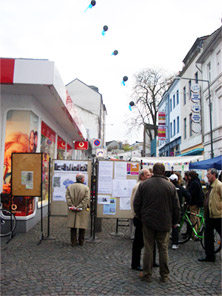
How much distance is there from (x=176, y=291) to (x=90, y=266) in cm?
166

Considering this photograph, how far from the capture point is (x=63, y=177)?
7547 mm

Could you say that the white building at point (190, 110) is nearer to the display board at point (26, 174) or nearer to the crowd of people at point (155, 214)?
the crowd of people at point (155, 214)

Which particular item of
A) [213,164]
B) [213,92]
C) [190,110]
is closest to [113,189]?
[213,164]

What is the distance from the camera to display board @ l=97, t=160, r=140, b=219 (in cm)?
731

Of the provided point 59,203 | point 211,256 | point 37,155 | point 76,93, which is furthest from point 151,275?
point 76,93

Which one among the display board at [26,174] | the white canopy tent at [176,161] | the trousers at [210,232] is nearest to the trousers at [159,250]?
the trousers at [210,232]

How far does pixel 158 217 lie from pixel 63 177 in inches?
152

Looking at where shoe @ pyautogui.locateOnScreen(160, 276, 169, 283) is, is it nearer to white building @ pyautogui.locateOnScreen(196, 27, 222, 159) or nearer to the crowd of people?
the crowd of people

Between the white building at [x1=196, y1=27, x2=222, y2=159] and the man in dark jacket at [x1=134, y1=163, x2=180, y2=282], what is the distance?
54.4ft

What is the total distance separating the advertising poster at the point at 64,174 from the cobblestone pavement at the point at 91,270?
1.17 meters

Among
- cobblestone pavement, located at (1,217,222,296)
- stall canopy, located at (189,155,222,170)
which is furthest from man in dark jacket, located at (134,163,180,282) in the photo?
stall canopy, located at (189,155,222,170)

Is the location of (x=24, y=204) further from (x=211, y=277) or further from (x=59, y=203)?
(x=211, y=277)

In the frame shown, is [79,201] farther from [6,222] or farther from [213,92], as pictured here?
[213,92]

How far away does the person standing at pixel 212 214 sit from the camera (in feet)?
18.0
